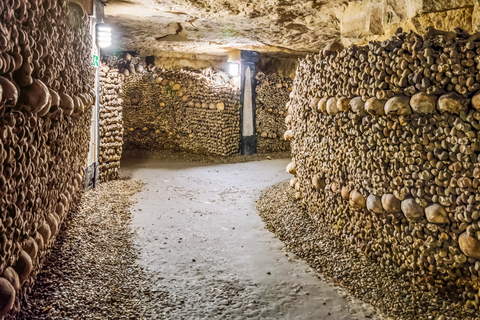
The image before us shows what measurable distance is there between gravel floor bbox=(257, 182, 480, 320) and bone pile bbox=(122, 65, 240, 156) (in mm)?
4675

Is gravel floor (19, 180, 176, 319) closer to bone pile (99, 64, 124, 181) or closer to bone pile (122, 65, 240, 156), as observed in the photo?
bone pile (99, 64, 124, 181)

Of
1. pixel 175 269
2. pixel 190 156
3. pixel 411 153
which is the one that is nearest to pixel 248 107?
pixel 190 156

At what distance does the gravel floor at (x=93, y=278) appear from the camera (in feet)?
7.45

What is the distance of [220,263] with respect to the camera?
3234 millimetres

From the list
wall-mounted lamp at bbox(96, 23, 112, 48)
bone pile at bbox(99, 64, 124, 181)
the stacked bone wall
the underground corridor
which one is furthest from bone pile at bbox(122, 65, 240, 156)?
the stacked bone wall

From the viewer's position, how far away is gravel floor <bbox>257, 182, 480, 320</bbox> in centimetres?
235

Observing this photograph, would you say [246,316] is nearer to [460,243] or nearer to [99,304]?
[99,304]

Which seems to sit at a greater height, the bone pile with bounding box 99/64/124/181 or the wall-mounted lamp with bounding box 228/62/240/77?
the wall-mounted lamp with bounding box 228/62/240/77

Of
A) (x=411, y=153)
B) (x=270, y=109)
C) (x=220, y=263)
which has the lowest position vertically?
(x=220, y=263)

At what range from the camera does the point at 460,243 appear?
2.26 metres

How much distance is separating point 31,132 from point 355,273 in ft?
8.15

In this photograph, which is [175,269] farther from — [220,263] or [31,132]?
[31,132]

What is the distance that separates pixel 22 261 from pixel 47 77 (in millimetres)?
1119

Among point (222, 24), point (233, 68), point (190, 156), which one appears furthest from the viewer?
point (190, 156)
